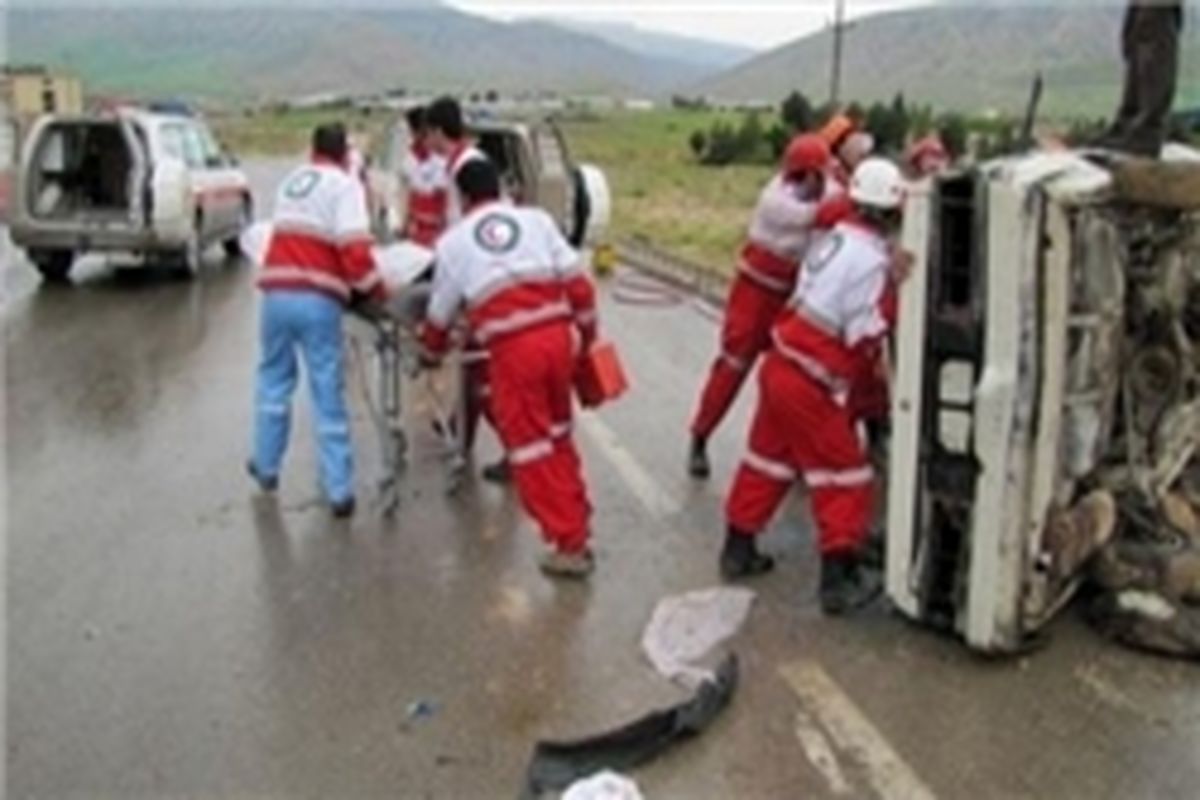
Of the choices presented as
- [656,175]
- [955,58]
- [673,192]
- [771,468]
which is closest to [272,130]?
[656,175]

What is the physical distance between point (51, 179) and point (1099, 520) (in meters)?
13.0

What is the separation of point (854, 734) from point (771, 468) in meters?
1.49

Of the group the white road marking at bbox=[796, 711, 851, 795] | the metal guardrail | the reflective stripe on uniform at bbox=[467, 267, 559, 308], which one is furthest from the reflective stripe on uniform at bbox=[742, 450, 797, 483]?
the metal guardrail

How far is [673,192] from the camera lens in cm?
3073

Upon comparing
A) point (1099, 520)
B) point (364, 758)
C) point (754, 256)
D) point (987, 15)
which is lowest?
point (364, 758)

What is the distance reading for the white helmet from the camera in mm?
5703

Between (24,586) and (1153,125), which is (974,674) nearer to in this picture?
(1153,125)

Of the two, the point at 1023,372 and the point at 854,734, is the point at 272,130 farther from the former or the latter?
the point at 854,734

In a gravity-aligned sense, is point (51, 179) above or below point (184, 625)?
above

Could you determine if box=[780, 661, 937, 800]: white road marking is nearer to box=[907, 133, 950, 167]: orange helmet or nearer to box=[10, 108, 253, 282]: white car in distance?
box=[907, 133, 950, 167]: orange helmet

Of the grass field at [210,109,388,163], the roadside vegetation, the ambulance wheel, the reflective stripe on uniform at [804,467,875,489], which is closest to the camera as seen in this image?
the reflective stripe on uniform at [804,467,875,489]

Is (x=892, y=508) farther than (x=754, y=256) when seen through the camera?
No

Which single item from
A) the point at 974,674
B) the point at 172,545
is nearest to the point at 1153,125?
the point at 974,674

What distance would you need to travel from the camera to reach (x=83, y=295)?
14656mm
